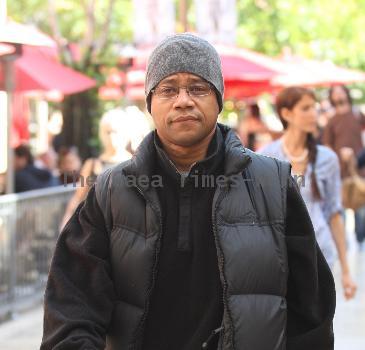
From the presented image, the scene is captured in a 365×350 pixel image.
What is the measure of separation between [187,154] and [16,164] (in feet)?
29.1

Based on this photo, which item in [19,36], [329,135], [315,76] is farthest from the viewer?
[315,76]

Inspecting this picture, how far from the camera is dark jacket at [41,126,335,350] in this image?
3.24m

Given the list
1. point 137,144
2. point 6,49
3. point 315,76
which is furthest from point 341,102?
point 315,76

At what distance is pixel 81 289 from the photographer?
132 inches

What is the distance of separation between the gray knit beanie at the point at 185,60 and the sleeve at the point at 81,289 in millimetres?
440

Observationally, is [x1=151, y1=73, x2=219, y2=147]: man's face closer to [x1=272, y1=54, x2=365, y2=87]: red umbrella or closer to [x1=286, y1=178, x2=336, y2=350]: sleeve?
[x1=286, y1=178, x2=336, y2=350]: sleeve

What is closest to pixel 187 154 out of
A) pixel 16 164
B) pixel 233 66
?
pixel 16 164

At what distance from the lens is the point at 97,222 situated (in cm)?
339

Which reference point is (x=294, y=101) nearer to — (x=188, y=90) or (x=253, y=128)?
(x=188, y=90)

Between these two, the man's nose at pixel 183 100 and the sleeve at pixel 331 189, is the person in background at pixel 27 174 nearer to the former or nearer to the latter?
the sleeve at pixel 331 189

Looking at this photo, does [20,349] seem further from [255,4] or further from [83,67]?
[255,4]

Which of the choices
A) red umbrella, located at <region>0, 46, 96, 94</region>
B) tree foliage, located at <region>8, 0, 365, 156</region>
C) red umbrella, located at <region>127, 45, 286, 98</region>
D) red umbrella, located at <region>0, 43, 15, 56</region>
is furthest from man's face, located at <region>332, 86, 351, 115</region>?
tree foliage, located at <region>8, 0, 365, 156</region>

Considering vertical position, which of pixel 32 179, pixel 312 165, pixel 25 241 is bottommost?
pixel 25 241

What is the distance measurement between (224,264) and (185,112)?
462 millimetres
